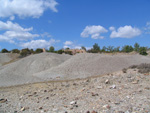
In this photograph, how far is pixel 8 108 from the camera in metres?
6.62

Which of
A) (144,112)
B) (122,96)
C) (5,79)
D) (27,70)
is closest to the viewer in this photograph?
(144,112)

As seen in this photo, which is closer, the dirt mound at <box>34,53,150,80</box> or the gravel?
the gravel

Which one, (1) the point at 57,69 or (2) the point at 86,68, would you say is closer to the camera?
(2) the point at 86,68

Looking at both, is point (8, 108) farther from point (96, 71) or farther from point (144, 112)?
point (96, 71)

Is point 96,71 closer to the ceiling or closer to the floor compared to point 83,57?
closer to the floor

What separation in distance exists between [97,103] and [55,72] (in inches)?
564

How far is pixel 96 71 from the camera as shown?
1952 cm

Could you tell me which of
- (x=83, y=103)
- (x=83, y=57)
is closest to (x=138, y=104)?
(x=83, y=103)

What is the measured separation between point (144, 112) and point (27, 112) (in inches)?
180

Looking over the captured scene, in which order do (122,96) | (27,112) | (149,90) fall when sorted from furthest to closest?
(149,90) → (122,96) → (27,112)

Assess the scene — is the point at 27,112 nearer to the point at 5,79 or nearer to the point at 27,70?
the point at 5,79

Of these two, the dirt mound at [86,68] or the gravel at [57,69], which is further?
the dirt mound at [86,68]

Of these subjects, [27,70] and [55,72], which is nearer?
[55,72]

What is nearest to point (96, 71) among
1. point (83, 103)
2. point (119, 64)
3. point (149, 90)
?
point (119, 64)
